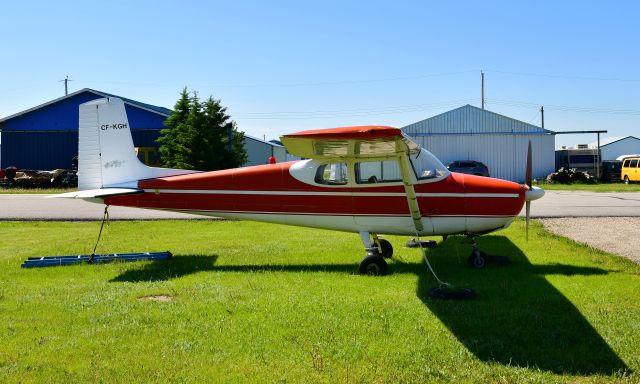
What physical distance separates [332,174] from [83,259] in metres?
4.59

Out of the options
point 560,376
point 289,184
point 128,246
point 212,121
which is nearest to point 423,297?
point 560,376

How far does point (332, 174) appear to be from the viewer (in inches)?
360

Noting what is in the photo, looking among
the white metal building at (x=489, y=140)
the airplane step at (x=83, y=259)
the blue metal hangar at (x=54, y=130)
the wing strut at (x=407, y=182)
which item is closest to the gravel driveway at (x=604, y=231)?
the wing strut at (x=407, y=182)

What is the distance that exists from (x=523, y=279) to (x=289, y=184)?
3.94 meters

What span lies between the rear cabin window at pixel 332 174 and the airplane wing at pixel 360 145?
215 mm

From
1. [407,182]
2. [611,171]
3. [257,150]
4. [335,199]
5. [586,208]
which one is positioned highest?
[257,150]

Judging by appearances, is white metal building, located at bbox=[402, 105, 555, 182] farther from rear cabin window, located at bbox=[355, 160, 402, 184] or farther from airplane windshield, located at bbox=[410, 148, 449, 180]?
rear cabin window, located at bbox=[355, 160, 402, 184]

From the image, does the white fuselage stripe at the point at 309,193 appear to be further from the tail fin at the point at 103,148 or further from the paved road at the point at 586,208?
the paved road at the point at 586,208

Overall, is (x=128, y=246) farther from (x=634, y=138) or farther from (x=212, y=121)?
(x=634, y=138)

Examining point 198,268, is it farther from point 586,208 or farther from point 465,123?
point 465,123

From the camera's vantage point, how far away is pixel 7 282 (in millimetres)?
8109

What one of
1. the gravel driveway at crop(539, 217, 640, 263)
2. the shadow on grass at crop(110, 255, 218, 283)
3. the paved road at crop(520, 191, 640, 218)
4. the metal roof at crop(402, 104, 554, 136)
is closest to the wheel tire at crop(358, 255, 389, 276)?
the shadow on grass at crop(110, 255, 218, 283)

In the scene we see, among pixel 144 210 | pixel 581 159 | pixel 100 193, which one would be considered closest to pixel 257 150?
pixel 581 159

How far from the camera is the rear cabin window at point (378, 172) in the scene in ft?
29.1
